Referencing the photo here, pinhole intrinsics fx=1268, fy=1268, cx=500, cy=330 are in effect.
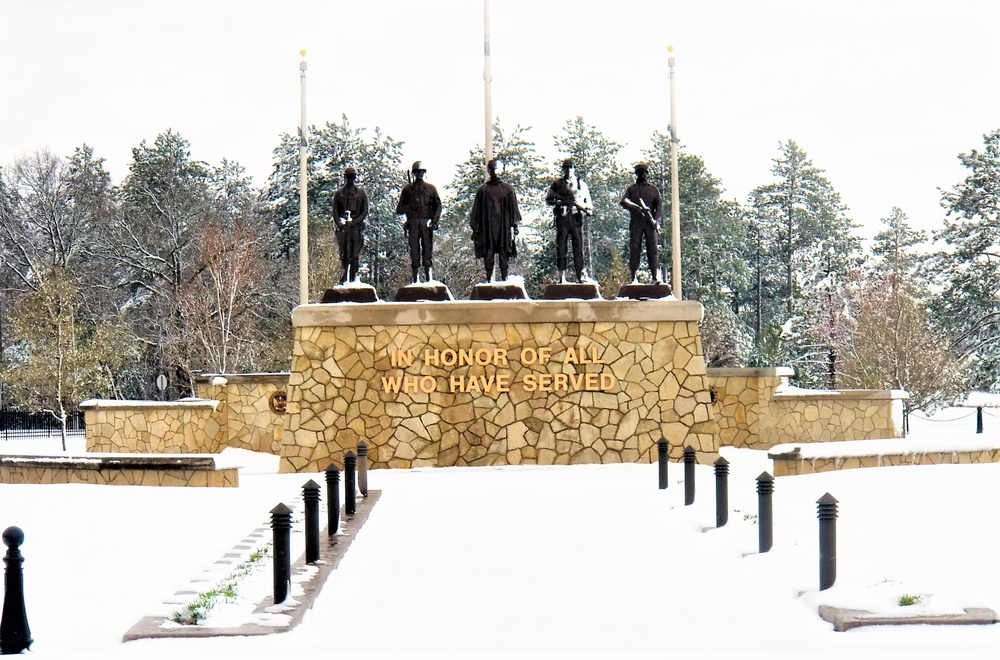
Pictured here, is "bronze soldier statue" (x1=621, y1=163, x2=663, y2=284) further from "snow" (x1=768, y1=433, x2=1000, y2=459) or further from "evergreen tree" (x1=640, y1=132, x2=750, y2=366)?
"evergreen tree" (x1=640, y1=132, x2=750, y2=366)

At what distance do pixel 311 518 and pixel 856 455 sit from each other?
10.5 m

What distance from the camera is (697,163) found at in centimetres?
5553

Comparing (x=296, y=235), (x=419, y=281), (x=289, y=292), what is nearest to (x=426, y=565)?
(x=419, y=281)

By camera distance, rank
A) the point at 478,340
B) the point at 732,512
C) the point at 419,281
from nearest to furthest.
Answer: the point at 732,512
the point at 478,340
the point at 419,281

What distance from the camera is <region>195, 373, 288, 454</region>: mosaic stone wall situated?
1062 inches

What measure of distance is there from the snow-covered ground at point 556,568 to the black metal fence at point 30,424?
31840mm

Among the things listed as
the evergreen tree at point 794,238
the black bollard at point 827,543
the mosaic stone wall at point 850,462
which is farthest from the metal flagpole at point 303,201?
the evergreen tree at point 794,238

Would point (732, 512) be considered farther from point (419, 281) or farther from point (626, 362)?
point (419, 281)

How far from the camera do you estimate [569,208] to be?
72.0ft

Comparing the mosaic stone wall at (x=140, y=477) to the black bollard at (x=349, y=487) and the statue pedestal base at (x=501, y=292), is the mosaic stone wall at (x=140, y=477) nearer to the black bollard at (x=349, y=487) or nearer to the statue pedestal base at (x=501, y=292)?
the black bollard at (x=349, y=487)

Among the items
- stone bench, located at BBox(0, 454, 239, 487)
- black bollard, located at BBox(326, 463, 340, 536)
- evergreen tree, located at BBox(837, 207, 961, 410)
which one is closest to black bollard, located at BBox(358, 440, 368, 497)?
stone bench, located at BBox(0, 454, 239, 487)

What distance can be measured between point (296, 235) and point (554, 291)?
35.8 meters

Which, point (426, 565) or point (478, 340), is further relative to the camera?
point (478, 340)

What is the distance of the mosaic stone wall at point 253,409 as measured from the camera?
27.0 metres
